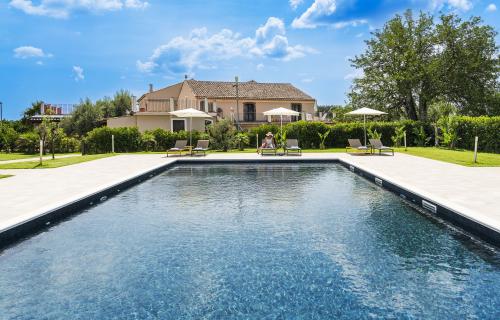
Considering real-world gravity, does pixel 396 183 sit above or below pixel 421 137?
below

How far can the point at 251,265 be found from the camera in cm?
535

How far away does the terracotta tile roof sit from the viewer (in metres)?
48.9

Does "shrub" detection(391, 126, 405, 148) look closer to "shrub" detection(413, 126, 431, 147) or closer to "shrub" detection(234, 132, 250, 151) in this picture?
"shrub" detection(413, 126, 431, 147)

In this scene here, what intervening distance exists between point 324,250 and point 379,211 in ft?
9.84

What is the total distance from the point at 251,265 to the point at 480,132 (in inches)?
838

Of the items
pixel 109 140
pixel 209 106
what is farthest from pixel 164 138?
pixel 209 106

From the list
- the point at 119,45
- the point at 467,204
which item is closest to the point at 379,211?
the point at 467,204

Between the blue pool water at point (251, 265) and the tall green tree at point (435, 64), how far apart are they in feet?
102

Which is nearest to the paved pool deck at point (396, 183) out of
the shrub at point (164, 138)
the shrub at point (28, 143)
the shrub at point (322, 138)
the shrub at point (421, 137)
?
the shrub at point (322, 138)

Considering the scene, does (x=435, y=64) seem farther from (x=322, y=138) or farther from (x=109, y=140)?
(x=109, y=140)

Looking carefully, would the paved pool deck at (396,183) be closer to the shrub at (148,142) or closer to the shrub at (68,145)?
the shrub at (148,142)

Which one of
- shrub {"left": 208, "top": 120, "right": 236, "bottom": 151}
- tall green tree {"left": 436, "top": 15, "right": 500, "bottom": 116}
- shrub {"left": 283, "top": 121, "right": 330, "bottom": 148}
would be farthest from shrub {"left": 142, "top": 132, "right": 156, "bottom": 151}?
tall green tree {"left": 436, "top": 15, "right": 500, "bottom": 116}

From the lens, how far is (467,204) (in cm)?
744

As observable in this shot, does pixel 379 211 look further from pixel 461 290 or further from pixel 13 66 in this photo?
pixel 13 66
